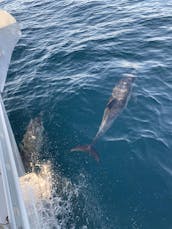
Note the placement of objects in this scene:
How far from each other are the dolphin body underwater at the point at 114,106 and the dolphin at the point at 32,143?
1.05 metres

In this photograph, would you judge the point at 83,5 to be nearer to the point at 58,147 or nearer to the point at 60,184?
the point at 58,147

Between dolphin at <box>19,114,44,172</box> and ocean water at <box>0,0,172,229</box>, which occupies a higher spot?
dolphin at <box>19,114,44,172</box>

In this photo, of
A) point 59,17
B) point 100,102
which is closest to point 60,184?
point 100,102

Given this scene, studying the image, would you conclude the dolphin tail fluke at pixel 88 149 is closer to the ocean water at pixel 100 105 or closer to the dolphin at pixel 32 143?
the ocean water at pixel 100 105

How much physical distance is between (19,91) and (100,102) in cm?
309

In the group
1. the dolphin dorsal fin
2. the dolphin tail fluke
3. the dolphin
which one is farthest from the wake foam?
the dolphin dorsal fin

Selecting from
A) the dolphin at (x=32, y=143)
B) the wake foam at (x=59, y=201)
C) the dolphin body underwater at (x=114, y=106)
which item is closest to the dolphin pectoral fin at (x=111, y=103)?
the dolphin body underwater at (x=114, y=106)

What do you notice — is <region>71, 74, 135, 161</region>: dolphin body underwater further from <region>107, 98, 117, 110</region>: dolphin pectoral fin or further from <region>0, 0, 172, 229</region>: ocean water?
<region>0, 0, 172, 229</region>: ocean water

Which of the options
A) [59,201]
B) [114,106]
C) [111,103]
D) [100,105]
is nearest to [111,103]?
[111,103]

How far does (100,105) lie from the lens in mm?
10789

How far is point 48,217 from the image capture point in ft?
24.0

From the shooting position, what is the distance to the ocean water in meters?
7.63

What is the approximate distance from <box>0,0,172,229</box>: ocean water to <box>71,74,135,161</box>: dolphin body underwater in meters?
0.18

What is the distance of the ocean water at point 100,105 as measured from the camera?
300 inches
